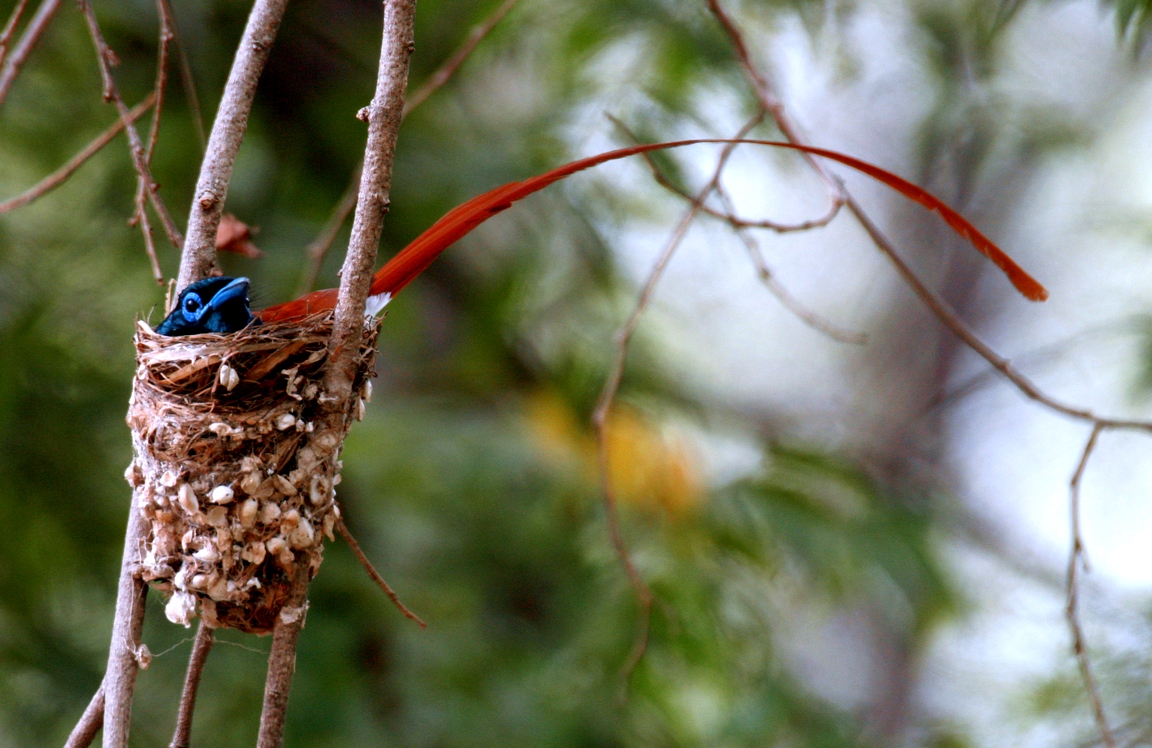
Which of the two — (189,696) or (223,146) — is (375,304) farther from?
(189,696)

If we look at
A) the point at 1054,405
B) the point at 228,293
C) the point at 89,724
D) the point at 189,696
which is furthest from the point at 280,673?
the point at 1054,405

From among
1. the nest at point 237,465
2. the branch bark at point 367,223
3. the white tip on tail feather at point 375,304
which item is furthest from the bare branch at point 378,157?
the white tip on tail feather at point 375,304

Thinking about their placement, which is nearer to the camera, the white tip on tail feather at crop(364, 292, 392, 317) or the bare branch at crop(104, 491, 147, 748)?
the bare branch at crop(104, 491, 147, 748)

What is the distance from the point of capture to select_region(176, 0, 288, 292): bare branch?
1530 millimetres

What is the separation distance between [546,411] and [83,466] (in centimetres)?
177

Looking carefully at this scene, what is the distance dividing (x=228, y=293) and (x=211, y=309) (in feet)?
0.16

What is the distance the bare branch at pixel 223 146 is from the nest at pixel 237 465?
17 centimetres

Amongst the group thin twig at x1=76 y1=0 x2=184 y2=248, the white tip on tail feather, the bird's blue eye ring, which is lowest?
the bird's blue eye ring

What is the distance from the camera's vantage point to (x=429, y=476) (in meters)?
3.63

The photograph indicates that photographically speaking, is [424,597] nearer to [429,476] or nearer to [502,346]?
[429,476]

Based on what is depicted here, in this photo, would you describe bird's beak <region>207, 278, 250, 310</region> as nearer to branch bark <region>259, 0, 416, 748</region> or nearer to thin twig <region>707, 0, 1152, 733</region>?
branch bark <region>259, 0, 416, 748</region>

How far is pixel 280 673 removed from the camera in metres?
1.35

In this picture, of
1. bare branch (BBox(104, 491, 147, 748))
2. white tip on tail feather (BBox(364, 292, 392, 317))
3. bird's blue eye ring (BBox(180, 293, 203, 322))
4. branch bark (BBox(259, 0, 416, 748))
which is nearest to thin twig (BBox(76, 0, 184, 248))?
bird's blue eye ring (BBox(180, 293, 203, 322))

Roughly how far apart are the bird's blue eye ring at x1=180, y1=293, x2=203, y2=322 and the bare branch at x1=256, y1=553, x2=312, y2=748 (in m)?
0.58
